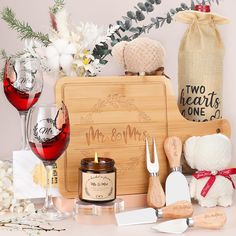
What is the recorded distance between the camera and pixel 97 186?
4.35 feet

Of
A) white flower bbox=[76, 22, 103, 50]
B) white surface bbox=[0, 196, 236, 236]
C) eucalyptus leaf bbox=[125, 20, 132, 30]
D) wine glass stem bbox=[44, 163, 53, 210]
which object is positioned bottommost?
white surface bbox=[0, 196, 236, 236]

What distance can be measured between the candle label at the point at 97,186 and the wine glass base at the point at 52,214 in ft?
0.23

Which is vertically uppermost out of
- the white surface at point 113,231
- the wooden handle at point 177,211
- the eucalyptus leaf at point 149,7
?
the eucalyptus leaf at point 149,7

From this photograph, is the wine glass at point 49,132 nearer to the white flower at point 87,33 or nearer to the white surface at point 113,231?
the white surface at point 113,231

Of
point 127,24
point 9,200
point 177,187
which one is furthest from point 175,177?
point 127,24

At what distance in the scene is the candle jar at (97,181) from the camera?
1.32m

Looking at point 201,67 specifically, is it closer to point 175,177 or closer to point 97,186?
point 175,177

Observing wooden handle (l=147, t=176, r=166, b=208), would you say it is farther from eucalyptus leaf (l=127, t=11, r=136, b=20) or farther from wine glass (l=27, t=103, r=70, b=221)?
eucalyptus leaf (l=127, t=11, r=136, b=20)

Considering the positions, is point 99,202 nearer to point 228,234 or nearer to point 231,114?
point 228,234

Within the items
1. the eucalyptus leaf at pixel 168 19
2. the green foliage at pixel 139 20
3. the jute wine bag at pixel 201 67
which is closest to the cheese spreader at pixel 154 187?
the jute wine bag at pixel 201 67

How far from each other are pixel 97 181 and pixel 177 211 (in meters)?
0.19

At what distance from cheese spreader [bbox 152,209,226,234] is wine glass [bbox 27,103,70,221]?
0.25 metres

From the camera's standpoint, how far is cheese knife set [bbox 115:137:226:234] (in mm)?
1264

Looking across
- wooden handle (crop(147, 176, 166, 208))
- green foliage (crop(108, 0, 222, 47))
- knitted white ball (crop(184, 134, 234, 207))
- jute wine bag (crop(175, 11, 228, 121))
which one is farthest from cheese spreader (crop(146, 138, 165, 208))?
green foliage (crop(108, 0, 222, 47))
